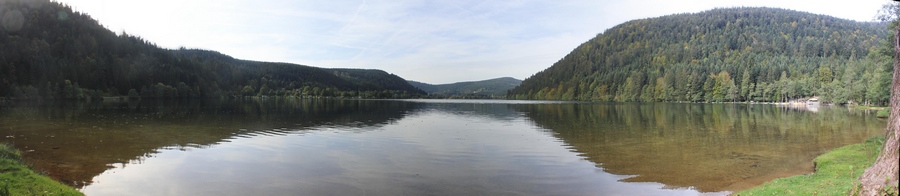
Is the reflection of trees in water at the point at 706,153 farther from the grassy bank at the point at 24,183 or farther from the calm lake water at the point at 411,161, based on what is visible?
the grassy bank at the point at 24,183

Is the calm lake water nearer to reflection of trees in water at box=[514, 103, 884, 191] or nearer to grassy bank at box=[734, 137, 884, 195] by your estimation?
reflection of trees in water at box=[514, 103, 884, 191]

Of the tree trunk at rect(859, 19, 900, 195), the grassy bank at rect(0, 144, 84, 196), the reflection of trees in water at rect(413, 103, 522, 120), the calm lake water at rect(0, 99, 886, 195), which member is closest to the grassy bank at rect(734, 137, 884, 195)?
the tree trunk at rect(859, 19, 900, 195)

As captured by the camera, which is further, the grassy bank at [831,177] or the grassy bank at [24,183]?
the grassy bank at [831,177]

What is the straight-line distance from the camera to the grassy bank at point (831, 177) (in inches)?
560

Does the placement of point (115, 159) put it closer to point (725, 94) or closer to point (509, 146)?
point (509, 146)

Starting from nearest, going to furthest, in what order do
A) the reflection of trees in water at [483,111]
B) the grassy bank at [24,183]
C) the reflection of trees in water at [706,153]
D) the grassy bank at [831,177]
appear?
the grassy bank at [24,183] < the grassy bank at [831,177] < the reflection of trees in water at [706,153] < the reflection of trees in water at [483,111]

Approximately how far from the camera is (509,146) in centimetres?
3366

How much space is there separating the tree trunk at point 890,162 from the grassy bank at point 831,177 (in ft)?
3.93

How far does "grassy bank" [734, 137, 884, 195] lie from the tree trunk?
1198 mm

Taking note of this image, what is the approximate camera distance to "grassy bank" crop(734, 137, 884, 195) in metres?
14.2

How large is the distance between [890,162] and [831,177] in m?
9.16

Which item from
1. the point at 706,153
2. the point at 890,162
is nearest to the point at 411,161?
the point at 706,153

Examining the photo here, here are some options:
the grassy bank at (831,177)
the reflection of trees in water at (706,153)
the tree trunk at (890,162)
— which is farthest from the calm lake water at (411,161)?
the tree trunk at (890,162)

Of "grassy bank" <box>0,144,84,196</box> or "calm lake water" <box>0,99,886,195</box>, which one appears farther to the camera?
"calm lake water" <box>0,99,886,195</box>
